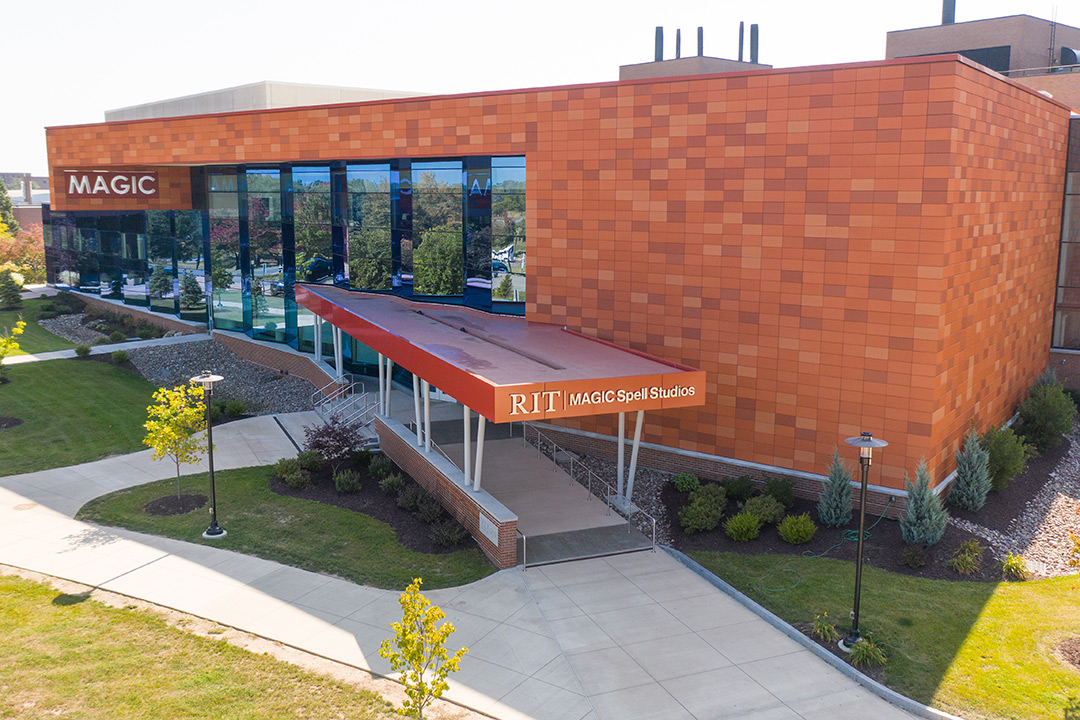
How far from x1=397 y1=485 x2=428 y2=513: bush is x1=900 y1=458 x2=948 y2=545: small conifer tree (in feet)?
37.7

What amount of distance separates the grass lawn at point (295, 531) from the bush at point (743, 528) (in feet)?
18.8

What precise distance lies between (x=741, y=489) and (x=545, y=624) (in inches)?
306

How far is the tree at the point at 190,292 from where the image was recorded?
43406mm

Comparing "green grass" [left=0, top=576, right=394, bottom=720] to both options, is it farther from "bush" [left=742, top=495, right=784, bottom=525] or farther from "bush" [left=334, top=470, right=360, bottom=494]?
"bush" [left=742, top=495, right=784, bottom=525]

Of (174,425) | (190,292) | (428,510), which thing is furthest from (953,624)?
(190,292)

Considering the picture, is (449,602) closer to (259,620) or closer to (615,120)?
(259,620)

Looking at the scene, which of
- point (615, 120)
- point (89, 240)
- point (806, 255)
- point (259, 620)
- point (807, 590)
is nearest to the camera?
point (259, 620)

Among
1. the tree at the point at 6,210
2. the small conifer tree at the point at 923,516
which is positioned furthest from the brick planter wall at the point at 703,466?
the tree at the point at 6,210

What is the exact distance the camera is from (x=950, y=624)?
1608 centimetres

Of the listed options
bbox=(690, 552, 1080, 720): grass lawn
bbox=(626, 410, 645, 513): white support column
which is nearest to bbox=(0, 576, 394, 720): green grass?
bbox=(690, 552, 1080, 720): grass lawn

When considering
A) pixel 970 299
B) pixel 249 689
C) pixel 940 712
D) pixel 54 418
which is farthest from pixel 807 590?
pixel 54 418

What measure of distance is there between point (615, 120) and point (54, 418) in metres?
22.0

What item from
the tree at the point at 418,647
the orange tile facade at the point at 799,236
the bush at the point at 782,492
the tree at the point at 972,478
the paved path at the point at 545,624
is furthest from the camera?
the bush at the point at 782,492

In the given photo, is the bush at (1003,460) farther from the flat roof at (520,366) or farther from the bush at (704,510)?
the flat roof at (520,366)
